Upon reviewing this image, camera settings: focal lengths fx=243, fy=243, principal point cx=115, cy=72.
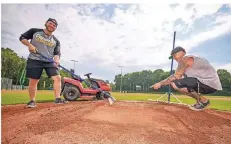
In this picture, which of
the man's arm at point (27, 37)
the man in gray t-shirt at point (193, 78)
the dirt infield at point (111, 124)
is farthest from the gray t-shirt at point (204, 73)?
the man's arm at point (27, 37)

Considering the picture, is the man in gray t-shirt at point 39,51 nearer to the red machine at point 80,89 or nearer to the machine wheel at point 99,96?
the red machine at point 80,89

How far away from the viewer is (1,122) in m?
2.93

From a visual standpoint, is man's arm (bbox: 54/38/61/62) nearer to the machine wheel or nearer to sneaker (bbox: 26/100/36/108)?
sneaker (bbox: 26/100/36/108)

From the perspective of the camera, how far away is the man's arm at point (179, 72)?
3.31m

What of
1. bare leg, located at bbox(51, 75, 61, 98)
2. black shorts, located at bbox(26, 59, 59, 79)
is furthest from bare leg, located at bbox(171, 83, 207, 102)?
black shorts, located at bbox(26, 59, 59, 79)

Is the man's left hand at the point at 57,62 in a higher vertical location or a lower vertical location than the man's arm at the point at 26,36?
lower

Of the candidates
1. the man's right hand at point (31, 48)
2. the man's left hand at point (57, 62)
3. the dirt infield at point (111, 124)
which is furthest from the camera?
the man's left hand at point (57, 62)

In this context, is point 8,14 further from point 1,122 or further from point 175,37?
point 175,37

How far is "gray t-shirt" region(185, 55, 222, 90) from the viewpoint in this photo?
322 centimetres

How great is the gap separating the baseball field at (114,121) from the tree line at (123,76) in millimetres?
112

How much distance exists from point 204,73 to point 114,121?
1407 mm

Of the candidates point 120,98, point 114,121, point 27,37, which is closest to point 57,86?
point 27,37

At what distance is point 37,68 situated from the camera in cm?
322

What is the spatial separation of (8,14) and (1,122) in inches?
55.1
